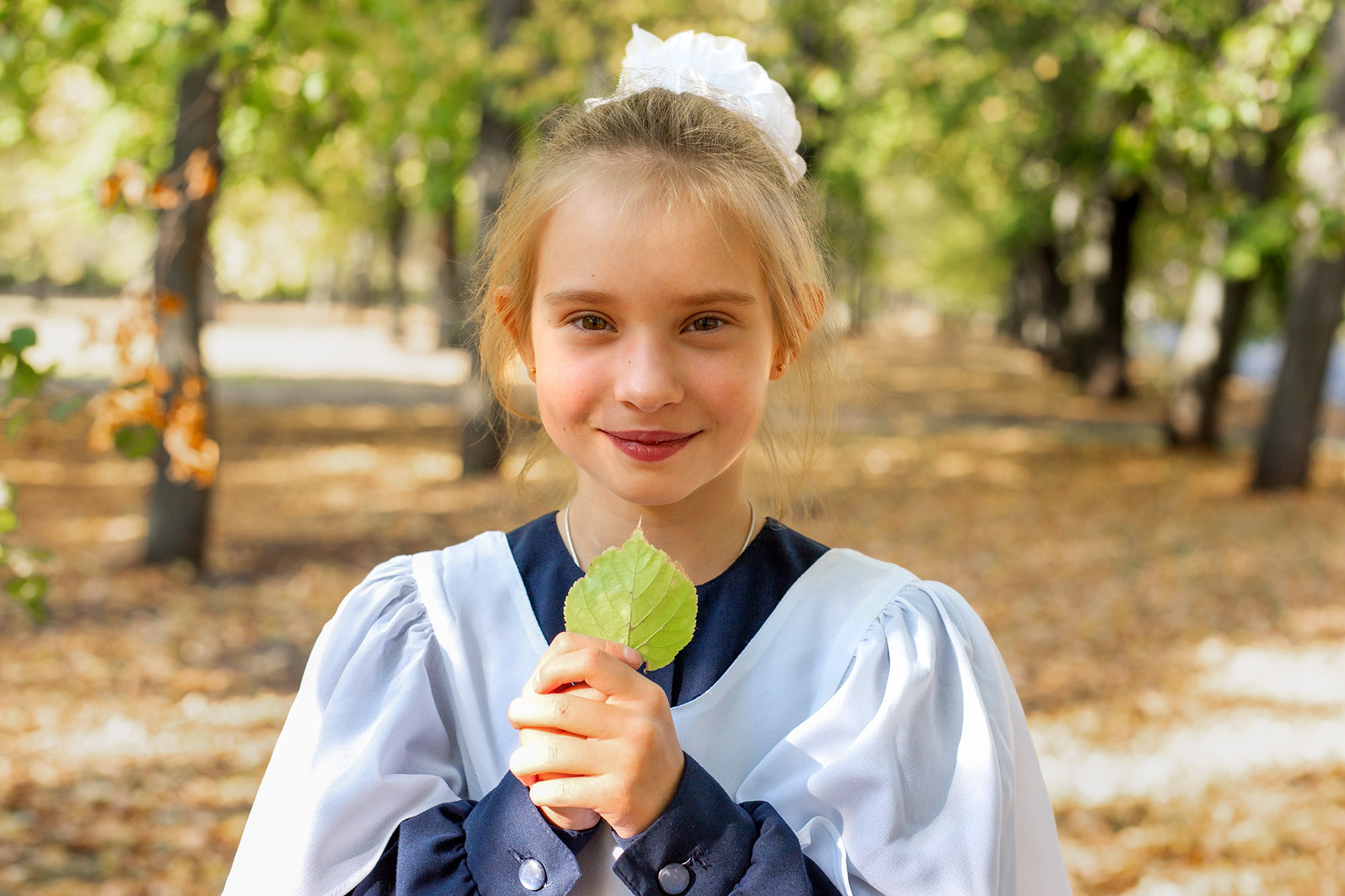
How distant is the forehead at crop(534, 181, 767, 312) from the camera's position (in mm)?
1379

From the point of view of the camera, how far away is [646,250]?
4.54 feet

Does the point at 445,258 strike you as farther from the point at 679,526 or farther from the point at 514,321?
the point at 679,526

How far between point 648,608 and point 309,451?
39.1 ft

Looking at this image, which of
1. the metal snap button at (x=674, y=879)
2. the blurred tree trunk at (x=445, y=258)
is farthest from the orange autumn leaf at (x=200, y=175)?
the blurred tree trunk at (x=445, y=258)

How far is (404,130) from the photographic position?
1214 cm

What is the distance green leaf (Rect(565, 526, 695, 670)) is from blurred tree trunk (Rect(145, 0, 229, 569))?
4491 mm

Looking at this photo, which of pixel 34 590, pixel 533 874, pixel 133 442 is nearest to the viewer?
pixel 533 874

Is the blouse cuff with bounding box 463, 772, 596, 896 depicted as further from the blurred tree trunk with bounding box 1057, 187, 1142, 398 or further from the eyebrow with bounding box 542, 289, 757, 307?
the blurred tree trunk with bounding box 1057, 187, 1142, 398

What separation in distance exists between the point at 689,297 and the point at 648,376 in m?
0.12

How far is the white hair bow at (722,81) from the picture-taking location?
1642 mm

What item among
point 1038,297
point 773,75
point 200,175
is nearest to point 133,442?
point 200,175

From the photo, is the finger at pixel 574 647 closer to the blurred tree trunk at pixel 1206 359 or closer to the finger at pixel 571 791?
the finger at pixel 571 791

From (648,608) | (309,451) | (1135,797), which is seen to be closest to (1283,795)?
(1135,797)

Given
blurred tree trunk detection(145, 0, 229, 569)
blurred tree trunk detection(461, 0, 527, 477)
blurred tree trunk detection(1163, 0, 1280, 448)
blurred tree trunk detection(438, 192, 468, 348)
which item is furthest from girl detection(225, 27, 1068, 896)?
blurred tree trunk detection(438, 192, 468, 348)
